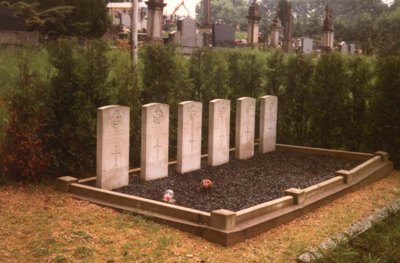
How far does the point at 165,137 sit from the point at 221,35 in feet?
67.1

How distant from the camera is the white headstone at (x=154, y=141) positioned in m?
7.54

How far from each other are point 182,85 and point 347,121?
147 inches

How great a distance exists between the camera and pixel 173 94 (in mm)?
9383

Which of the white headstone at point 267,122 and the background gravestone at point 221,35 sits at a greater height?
the background gravestone at point 221,35

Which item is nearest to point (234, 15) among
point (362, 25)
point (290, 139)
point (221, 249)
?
point (362, 25)

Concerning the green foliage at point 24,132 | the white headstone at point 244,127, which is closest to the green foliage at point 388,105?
the white headstone at point 244,127

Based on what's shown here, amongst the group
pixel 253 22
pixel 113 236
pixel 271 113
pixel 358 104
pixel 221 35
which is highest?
pixel 253 22

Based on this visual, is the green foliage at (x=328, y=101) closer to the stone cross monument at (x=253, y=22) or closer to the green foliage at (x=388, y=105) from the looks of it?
the green foliage at (x=388, y=105)

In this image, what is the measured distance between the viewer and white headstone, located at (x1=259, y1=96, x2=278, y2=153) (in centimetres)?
1022

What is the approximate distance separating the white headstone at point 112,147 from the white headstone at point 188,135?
1097mm

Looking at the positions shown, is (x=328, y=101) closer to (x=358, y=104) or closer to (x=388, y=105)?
(x=358, y=104)

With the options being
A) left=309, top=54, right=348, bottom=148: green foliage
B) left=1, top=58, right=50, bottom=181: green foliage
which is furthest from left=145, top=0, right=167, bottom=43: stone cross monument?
left=1, top=58, right=50, bottom=181: green foliage

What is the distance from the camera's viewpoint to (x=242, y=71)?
11.1 metres

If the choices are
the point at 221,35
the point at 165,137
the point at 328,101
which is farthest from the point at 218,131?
the point at 221,35
